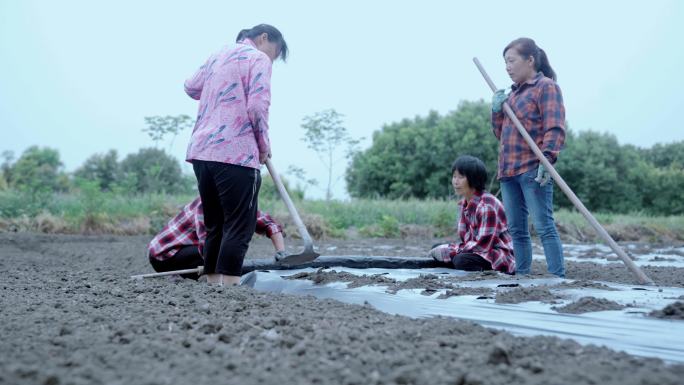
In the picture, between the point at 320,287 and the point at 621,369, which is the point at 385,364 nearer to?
the point at 621,369

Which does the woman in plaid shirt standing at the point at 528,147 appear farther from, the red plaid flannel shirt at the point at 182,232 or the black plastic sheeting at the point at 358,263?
the red plaid flannel shirt at the point at 182,232

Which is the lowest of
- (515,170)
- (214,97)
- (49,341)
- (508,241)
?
(49,341)

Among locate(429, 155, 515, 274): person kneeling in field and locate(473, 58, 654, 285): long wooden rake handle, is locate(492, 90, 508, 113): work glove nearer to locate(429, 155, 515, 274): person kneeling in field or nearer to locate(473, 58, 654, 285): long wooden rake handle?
locate(473, 58, 654, 285): long wooden rake handle

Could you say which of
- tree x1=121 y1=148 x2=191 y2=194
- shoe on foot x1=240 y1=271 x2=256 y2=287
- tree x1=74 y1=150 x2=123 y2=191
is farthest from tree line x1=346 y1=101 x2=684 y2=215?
shoe on foot x1=240 y1=271 x2=256 y2=287

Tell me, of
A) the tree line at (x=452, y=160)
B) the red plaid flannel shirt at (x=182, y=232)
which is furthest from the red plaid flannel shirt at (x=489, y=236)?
the tree line at (x=452, y=160)

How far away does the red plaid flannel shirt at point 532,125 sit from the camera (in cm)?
396

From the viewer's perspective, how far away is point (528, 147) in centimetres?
409

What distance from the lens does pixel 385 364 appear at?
163 centimetres

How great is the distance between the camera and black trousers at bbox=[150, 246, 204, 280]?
4.05 meters

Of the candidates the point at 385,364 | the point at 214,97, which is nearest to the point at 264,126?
the point at 214,97

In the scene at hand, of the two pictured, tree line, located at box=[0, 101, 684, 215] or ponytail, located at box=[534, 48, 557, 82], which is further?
tree line, located at box=[0, 101, 684, 215]

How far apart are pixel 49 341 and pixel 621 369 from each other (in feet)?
5.15

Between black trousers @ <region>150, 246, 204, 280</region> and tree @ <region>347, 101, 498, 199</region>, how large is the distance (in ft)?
67.5

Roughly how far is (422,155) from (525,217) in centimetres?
2146
